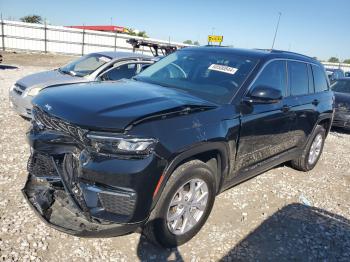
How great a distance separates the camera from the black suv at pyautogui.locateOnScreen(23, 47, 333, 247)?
8.71 feet

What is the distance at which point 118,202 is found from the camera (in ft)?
8.71

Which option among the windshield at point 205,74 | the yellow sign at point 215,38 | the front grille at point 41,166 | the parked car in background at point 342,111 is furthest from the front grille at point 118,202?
the yellow sign at point 215,38

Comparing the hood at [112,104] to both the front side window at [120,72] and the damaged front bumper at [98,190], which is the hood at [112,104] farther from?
the front side window at [120,72]

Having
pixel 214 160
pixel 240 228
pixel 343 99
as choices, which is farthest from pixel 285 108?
pixel 343 99

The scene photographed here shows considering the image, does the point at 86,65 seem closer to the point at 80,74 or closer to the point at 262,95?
the point at 80,74

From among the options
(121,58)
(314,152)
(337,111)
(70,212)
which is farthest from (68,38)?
(70,212)

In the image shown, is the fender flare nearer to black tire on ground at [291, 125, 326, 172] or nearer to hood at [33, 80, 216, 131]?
hood at [33, 80, 216, 131]

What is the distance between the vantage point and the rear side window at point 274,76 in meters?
3.99

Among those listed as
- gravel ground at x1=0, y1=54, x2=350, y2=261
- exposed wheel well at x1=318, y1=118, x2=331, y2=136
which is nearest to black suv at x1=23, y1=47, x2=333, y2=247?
gravel ground at x1=0, y1=54, x2=350, y2=261

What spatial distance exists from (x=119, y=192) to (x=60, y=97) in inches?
44.9

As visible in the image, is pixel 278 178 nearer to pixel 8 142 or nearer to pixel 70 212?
pixel 70 212

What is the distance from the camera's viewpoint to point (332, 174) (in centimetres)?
622

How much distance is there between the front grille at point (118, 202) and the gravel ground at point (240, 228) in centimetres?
71

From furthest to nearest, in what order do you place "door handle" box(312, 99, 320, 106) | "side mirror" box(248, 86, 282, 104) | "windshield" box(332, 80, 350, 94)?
"windshield" box(332, 80, 350, 94) < "door handle" box(312, 99, 320, 106) < "side mirror" box(248, 86, 282, 104)
